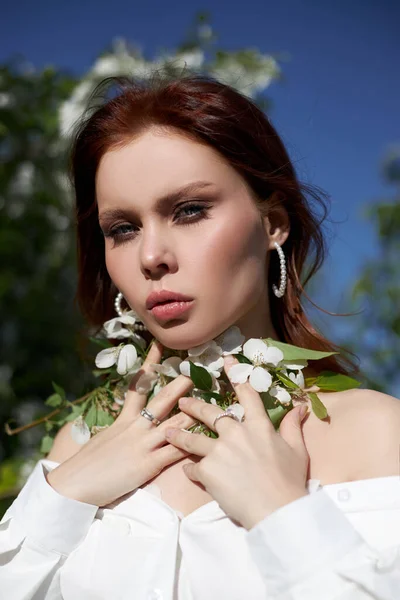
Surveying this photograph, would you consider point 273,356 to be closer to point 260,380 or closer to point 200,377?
point 260,380

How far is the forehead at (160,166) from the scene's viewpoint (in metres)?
1.64

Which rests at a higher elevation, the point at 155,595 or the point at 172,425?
the point at 172,425

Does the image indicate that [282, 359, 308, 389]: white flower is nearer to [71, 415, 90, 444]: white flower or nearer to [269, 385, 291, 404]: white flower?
[269, 385, 291, 404]: white flower

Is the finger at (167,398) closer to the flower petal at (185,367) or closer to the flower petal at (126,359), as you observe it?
the flower petal at (185,367)

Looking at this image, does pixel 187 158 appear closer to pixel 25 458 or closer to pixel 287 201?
pixel 287 201

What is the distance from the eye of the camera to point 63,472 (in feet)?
5.70

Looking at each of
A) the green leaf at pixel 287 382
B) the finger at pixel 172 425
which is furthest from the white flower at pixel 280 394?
the finger at pixel 172 425

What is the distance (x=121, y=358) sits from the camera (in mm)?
1908

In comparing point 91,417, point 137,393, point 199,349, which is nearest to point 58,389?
point 91,417

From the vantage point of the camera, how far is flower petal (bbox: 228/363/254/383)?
65.5 inches

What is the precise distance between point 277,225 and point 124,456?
0.85 meters

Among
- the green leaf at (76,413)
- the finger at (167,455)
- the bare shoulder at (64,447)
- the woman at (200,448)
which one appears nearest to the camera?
the woman at (200,448)

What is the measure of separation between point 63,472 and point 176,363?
1.48ft

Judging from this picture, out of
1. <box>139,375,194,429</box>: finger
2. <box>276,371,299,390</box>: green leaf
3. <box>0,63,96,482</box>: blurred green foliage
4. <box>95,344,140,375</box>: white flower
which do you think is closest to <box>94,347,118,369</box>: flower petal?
<box>95,344,140,375</box>: white flower
